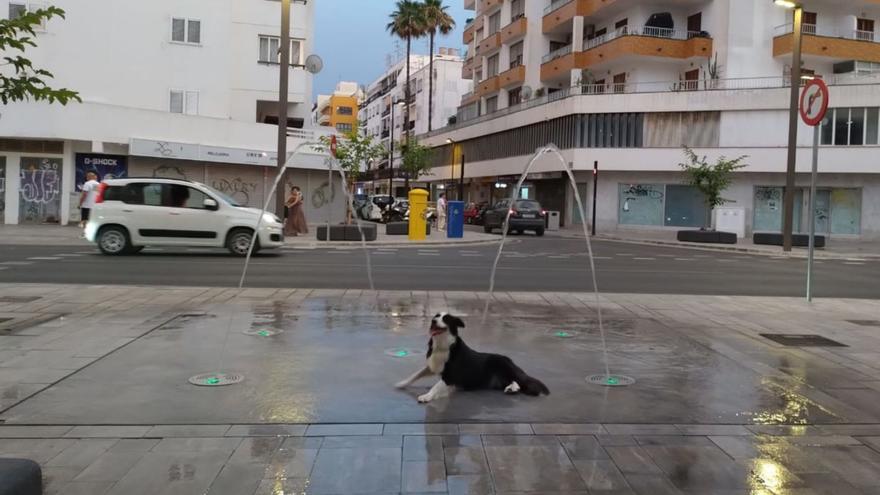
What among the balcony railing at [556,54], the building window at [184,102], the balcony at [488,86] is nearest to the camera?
the building window at [184,102]

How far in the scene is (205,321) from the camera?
28.0 feet

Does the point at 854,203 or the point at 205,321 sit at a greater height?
the point at 854,203

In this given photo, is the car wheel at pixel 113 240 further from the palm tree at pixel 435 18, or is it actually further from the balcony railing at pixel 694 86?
the palm tree at pixel 435 18

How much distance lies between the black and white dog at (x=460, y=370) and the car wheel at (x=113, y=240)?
43.3 ft

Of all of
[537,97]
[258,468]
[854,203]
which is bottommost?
[258,468]

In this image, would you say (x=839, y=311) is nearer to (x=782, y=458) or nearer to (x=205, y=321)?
(x=782, y=458)

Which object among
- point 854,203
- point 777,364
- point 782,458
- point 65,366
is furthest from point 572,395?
point 854,203

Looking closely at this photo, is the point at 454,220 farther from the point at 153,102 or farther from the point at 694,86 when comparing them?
the point at 694,86

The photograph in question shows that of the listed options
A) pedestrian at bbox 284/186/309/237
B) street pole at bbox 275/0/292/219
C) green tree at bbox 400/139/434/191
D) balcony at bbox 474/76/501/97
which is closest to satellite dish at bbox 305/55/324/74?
street pole at bbox 275/0/292/219

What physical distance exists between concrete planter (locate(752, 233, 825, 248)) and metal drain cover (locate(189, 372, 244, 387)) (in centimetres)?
2812

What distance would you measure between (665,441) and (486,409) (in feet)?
4.28

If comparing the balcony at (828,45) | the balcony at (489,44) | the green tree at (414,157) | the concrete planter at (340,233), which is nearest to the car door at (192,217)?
the concrete planter at (340,233)

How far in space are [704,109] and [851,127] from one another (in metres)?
7.35

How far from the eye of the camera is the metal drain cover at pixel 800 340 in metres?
8.16
